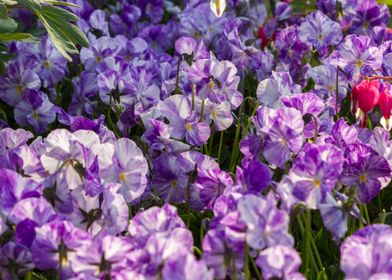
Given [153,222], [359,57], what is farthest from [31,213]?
[359,57]

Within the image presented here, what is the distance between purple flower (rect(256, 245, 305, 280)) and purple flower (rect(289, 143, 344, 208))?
0.23 meters

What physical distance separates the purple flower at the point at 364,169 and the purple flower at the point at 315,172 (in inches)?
9.0

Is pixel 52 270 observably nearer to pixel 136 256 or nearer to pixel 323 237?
pixel 136 256

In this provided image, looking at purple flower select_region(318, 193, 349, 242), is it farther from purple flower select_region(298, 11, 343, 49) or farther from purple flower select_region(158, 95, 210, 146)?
purple flower select_region(298, 11, 343, 49)

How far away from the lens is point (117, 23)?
11.3ft

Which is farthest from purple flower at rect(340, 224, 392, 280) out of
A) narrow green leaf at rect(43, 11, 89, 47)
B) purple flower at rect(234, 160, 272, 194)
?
narrow green leaf at rect(43, 11, 89, 47)

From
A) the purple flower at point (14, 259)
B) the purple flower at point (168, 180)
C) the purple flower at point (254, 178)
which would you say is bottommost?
the purple flower at point (168, 180)

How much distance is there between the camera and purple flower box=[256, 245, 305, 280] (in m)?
1.45

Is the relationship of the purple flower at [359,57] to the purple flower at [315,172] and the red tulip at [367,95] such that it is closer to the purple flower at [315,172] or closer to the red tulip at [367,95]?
the red tulip at [367,95]

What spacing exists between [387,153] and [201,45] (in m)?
0.77

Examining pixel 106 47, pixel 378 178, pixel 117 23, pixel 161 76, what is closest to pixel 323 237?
pixel 378 178

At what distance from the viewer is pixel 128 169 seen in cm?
185

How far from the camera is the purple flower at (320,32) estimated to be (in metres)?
2.76

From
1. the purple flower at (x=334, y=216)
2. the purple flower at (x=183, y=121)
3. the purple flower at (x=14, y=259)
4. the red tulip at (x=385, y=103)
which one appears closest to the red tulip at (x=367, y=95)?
the red tulip at (x=385, y=103)
